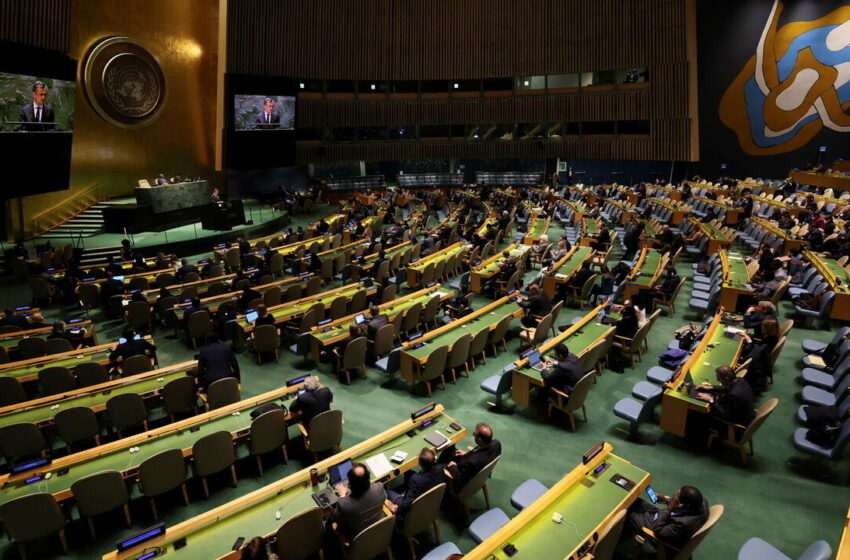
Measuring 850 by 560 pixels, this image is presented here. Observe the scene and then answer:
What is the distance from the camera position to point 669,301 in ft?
35.4

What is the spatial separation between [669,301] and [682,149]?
20021mm

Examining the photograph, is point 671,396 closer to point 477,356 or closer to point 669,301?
point 477,356

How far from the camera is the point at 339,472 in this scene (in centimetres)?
485

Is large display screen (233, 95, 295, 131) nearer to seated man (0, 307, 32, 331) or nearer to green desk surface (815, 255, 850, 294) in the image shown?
seated man (0, 307, 32, 331)

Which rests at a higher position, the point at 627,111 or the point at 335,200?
the point at 627,111

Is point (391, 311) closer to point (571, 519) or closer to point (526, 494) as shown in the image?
point (526, 494)

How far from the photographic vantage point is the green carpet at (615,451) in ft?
16.8

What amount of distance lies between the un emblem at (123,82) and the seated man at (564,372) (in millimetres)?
22347

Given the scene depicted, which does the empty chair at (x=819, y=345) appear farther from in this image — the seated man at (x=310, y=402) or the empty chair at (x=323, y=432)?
the seated man at (x=310, y=402)

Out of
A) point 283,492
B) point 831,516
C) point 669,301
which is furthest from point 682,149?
point 283,492

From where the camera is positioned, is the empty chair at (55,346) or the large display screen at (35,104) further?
the large display screen at (35,104)

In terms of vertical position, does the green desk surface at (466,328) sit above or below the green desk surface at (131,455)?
above

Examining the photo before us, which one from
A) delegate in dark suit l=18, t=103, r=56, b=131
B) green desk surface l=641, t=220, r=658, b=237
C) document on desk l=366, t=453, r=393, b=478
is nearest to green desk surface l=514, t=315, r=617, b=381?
document on desk l=366, t=453, r=393, b=478

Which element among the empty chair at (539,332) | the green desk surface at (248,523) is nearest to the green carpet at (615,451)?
the green desk surface at (248,523)
